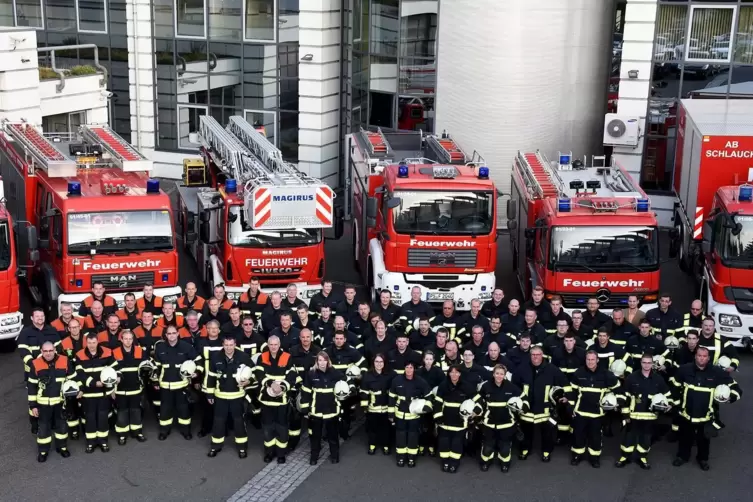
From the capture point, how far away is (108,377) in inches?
547

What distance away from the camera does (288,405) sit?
14.0m

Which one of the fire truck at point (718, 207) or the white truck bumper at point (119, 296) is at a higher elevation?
the fire truck at point (718, 207)

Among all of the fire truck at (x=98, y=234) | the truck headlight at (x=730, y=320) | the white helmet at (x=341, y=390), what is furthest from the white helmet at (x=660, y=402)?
the fire truck at (x=98, y=234)

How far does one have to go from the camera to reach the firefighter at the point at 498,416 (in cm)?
1358

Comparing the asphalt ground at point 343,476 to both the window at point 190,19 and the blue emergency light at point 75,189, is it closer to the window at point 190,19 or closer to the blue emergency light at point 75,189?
the blue emergency light at point 75,189

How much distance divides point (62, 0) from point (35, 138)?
1185 centimetres

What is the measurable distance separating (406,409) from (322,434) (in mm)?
1207

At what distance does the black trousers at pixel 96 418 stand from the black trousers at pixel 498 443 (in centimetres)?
482

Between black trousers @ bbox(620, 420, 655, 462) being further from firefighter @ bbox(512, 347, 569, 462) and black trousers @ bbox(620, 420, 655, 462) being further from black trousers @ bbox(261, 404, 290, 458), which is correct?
black trousers @ bbox(261, 404, 290, 458)

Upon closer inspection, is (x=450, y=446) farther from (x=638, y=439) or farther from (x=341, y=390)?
(x=638, y=439)

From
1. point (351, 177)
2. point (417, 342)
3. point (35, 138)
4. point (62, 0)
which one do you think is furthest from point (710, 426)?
point (62, 0)

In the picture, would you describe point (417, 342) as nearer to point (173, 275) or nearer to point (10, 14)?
point (173, 275)

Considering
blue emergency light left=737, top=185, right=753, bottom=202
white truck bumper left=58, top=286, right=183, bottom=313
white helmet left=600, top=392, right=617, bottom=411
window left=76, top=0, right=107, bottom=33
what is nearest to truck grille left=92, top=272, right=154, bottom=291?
white truck bumper left=58, top=286, right=183, bottom=313

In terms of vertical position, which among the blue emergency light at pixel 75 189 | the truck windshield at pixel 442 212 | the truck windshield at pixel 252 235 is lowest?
the truck windshield at pixel 252 235
